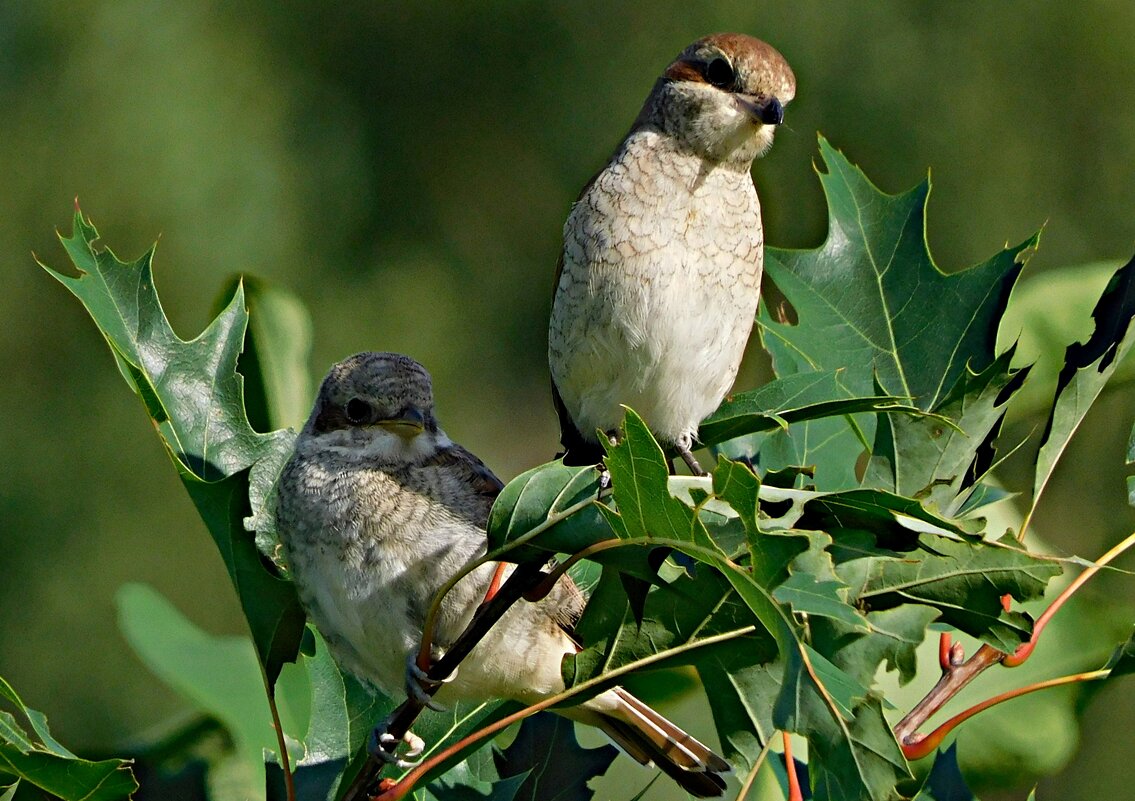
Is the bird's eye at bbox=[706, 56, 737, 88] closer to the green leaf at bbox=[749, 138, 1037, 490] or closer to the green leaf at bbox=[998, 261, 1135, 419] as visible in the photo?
the green leaf at bbox=[749, 138, 1037, 490]

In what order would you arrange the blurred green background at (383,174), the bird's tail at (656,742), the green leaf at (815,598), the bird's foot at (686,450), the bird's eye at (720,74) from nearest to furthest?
the green leaf at (815,598), the bird's tail at (656,742), the bird's eye at (720,74), the bird's foot at (686,450), the blurred green background at (383,174)

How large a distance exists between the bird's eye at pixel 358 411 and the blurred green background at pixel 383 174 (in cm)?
442

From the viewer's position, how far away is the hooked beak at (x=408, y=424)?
2.34 meters

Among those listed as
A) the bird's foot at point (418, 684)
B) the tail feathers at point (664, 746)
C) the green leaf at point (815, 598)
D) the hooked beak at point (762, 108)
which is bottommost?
the tail feathers at point (664, 746)

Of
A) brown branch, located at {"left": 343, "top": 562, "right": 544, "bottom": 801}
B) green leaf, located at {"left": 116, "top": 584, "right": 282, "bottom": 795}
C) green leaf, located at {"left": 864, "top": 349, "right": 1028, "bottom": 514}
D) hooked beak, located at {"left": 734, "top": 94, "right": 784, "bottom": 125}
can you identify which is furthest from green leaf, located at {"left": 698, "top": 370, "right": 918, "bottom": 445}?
green leaf, located at {"left": 116, "top": 584, "right": 282, "bottom": 795}

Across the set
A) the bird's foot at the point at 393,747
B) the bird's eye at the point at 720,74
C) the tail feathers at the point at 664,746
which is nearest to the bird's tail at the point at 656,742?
the tail feathers at the point at 664,746

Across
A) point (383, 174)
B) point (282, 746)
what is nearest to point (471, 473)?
point (282, 746)

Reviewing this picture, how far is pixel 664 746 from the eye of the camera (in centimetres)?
225

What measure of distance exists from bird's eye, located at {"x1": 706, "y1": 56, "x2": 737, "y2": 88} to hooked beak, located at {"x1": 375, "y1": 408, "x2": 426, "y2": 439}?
87 cm

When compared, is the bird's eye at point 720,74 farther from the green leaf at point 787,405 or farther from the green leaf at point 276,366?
the green leaf at point 276,366

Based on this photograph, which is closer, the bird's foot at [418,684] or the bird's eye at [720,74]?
the bird's foot at [418,684]

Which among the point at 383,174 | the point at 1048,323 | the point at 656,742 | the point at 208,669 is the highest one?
the point at 1048,323

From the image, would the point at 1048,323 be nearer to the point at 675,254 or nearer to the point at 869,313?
the point at 869,313

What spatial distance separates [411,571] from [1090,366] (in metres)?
1.05
